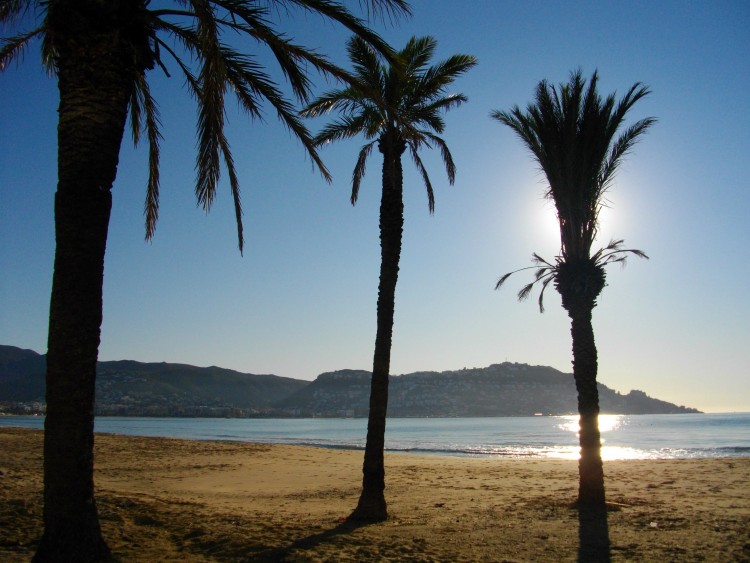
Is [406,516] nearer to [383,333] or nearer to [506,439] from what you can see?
[383,333]

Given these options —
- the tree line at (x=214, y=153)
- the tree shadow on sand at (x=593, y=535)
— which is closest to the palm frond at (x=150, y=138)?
the tree line at (x=214, y=153)

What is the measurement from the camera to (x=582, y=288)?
10641mm

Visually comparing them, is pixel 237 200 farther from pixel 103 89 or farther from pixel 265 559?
pixel 265 559

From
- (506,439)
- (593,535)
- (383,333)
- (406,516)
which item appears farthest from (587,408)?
(506,439)

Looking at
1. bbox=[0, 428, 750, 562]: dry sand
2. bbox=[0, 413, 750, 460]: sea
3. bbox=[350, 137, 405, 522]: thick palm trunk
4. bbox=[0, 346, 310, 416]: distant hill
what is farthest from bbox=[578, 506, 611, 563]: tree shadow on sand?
bbox=[0, 346, 310, 416]: distant hill

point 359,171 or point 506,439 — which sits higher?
point 359,171

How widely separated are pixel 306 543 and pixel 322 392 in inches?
7118

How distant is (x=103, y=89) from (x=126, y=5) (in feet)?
2.87

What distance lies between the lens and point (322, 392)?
604 ft

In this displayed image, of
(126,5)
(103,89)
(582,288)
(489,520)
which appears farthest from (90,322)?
(582,288)

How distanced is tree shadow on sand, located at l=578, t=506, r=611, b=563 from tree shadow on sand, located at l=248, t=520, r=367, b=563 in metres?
3.10

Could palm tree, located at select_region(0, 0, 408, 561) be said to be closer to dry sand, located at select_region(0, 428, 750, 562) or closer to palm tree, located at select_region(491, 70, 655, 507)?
dry sand, located at select_region(0, 428, 750, 562)

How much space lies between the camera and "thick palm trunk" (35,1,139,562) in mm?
4914

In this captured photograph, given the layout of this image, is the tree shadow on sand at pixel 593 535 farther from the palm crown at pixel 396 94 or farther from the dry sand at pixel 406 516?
the palm crown at pixel 396 94
